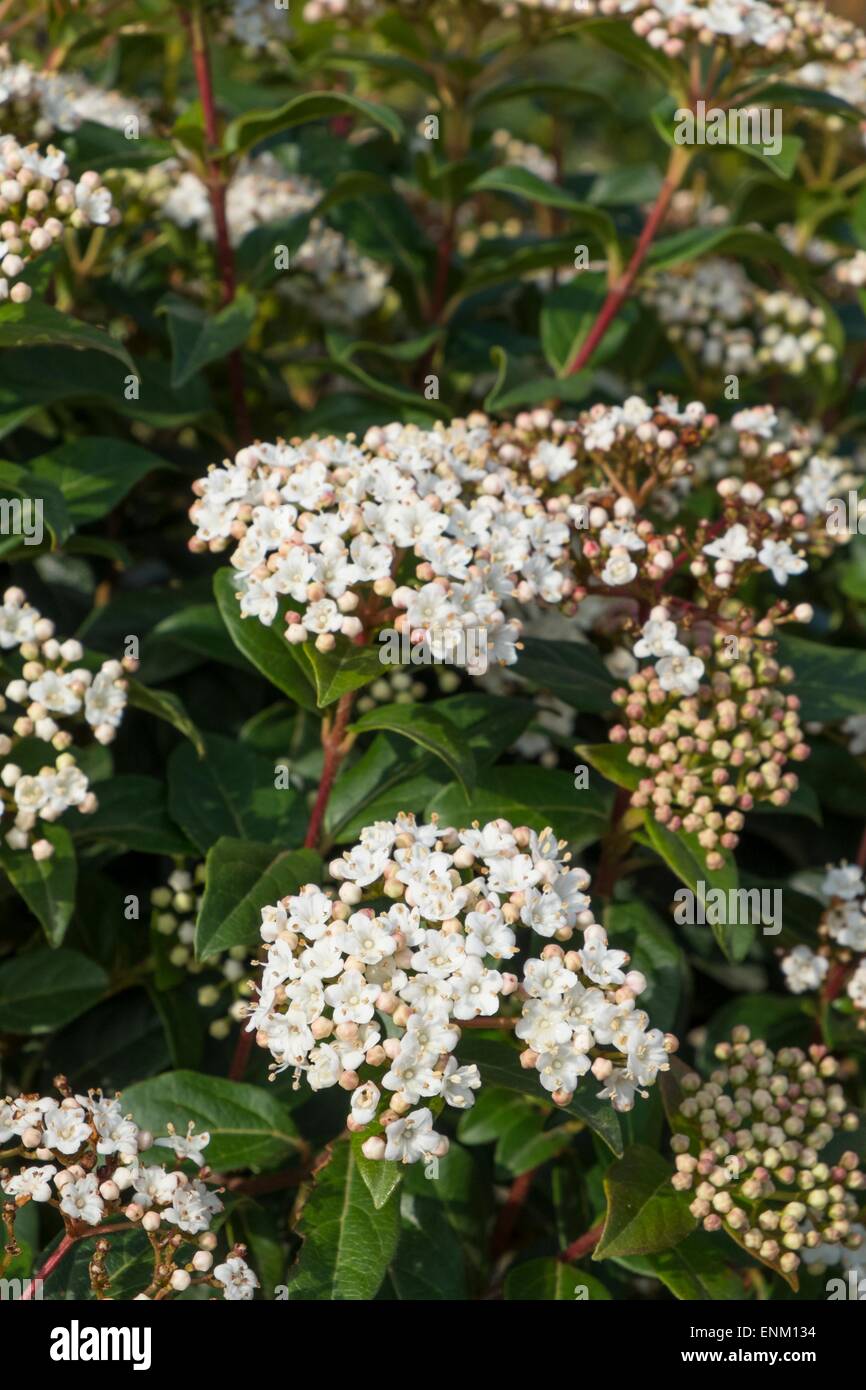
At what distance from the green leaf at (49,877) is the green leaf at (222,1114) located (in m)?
0.32

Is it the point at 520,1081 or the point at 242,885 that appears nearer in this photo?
the point at 520,1081

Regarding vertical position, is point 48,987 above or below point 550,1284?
above

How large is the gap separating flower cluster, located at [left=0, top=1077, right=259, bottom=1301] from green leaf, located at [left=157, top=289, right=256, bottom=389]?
1.46 metres

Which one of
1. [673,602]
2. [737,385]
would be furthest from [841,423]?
[673,602]

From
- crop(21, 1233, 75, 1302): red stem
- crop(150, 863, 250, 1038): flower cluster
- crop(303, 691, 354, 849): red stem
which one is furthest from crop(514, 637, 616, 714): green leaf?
crop(21, 1233, 75, 1302): red stem

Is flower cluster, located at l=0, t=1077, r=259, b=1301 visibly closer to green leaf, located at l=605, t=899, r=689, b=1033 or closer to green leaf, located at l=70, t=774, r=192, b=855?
green leaf, located at l=70, t=774, r=192, b=855

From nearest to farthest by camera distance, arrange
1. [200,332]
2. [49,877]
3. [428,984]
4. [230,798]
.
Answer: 1. [428,984]
2. [49,877]
3. [230,798]
4. [200,332]

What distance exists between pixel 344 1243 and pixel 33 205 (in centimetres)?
190

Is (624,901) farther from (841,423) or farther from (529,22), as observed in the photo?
(529,22)

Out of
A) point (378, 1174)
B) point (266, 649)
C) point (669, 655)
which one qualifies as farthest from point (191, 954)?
point (669, 655)

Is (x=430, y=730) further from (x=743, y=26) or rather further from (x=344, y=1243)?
(x=743, y=26)

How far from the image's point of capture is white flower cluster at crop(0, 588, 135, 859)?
100 inches

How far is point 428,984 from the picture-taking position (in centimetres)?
206
